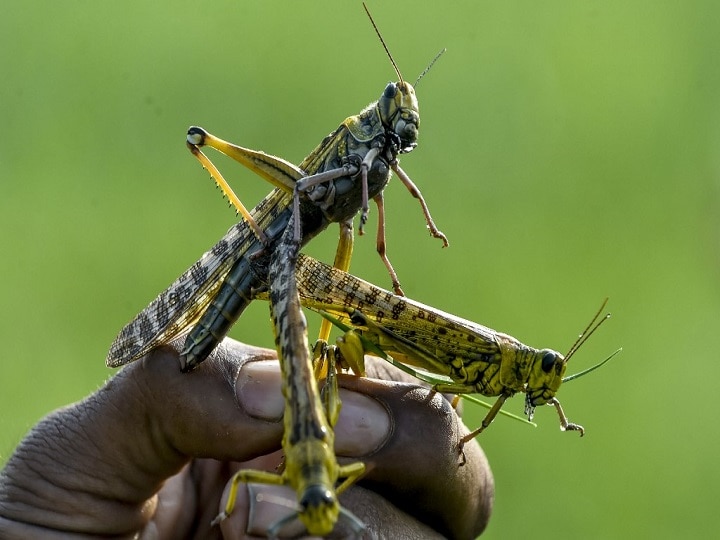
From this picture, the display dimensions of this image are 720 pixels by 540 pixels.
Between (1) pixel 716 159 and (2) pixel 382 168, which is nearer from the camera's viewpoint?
(2) pixel 382 168

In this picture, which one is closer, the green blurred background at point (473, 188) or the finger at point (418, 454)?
the finger at point (418, 454)

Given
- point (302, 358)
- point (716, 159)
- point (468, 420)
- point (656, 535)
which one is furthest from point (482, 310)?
point (302, 358)

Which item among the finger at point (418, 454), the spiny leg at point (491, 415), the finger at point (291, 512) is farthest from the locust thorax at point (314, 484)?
the spiny leg at point (491, 415)

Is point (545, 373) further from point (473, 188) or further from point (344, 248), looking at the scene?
point (473, 188)

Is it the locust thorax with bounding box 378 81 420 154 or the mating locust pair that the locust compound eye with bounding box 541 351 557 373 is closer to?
the mating locust pair

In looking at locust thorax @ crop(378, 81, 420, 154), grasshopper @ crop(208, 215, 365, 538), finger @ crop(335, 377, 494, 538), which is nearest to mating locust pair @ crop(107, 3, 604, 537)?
locust thorax @ crop(378, 81, 420, 154)

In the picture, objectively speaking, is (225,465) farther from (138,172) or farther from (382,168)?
(138,172)

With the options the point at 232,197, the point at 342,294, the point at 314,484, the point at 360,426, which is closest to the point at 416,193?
the point at 342,294

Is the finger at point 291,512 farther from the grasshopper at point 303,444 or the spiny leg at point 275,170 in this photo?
the spiny leg at point 275,170
